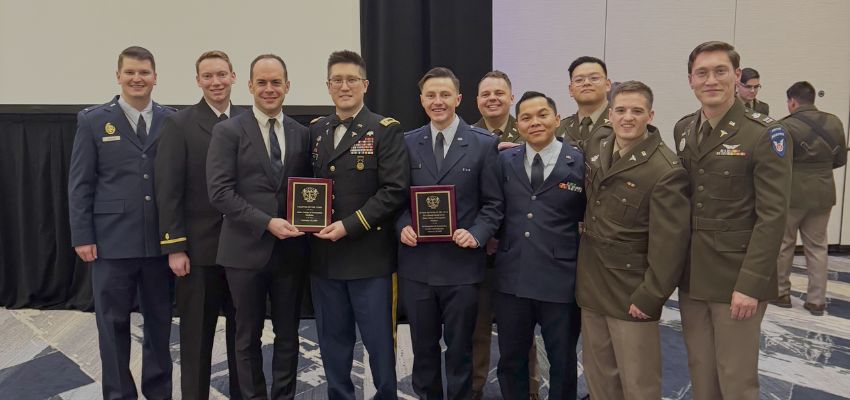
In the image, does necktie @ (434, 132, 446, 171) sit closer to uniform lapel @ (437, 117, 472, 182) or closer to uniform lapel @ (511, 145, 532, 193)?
uniform lapel @ (437, 117, 472, 182)

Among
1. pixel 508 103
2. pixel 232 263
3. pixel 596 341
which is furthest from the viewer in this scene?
pixel 508 103

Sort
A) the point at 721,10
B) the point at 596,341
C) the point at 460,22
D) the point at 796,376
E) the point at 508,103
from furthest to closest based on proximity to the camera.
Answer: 1. the point at 721,10
2. the point at 460,22
3. the point at 796,376
4. the point at 508,103
5. the point at 596,341

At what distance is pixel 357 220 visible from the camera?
88.6 inches

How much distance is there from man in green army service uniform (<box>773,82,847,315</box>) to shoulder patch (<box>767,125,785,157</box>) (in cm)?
275

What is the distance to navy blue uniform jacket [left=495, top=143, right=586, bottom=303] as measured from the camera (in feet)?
7.20

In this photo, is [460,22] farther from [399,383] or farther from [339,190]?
[399,383]

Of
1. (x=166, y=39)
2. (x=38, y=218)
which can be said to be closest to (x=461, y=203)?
(x=166, y=39)

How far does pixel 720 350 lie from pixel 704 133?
811 mm

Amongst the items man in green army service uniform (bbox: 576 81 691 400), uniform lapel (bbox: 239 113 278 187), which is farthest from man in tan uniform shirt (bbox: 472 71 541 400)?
uniform lapel (bbox: 239 113 278 187)

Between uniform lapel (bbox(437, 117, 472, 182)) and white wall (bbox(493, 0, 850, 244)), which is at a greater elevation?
white wall (bbox(493, 0, 850, 244))

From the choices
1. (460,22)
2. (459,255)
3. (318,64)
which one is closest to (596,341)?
(459,255)

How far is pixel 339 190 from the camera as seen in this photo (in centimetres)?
233

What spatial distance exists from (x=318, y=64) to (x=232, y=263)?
222cm

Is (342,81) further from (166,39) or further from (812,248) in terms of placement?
(812,248)
